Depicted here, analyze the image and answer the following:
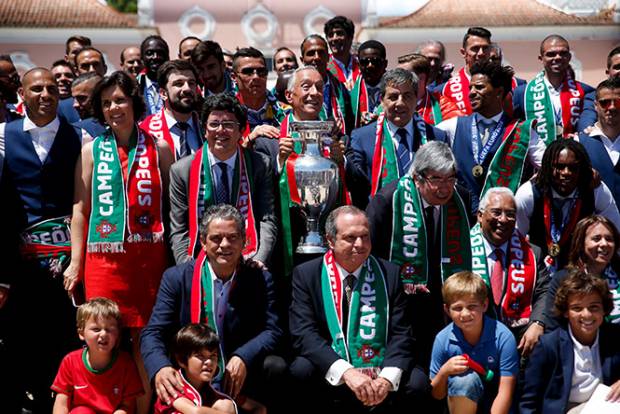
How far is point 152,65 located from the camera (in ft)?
24.3

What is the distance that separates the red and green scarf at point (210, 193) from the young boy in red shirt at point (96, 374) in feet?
2.07

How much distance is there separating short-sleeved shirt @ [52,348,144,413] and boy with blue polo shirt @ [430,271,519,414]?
1.69 m

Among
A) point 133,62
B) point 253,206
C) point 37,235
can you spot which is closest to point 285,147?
point 253,206

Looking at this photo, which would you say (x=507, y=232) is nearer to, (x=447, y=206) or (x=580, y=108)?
(x=447, y=206)

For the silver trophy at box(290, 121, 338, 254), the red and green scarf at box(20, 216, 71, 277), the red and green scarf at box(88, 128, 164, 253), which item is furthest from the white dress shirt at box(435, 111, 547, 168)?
the red and green scarf at box(20, 216, 71, 277)

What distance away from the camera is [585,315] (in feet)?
16.0

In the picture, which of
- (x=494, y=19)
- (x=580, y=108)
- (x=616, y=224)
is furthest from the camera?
(x=494, y=19)

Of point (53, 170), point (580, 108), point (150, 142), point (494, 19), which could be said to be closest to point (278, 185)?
point (150, 142)

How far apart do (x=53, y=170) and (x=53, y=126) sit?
0.95ft

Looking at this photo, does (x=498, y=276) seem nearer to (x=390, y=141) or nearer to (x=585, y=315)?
(x=585, y=315)

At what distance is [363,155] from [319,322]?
141 centimetres

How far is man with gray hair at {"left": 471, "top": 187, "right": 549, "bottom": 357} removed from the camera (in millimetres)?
5406

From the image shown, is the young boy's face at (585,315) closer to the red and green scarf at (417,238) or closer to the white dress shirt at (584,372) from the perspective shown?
the white dress shirt at (584,372)

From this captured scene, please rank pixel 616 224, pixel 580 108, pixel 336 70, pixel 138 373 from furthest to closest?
pixel 336 70 < pixel 580 108 < pixel 616 224 < pixel 138 373
